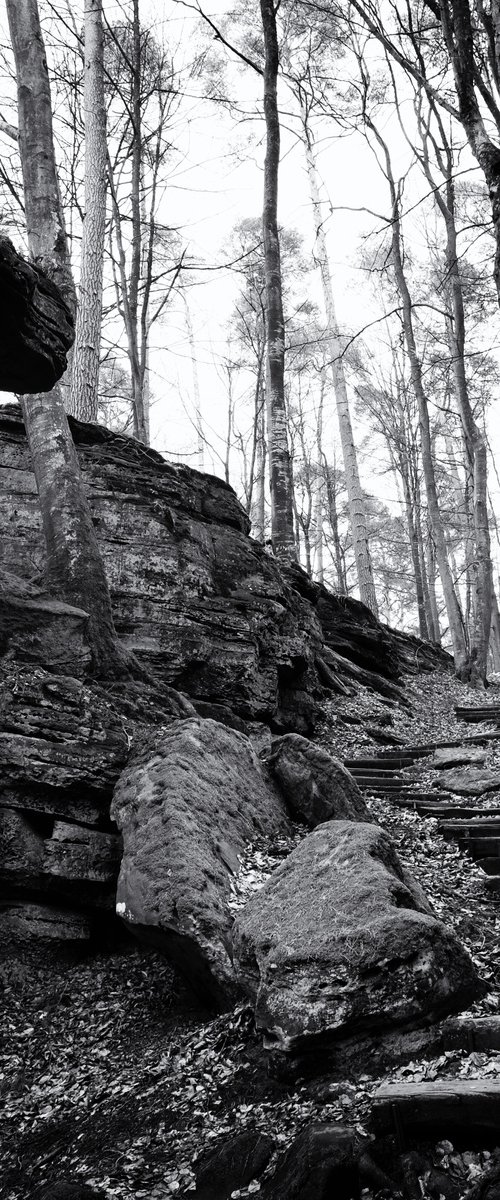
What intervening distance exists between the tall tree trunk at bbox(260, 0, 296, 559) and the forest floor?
7.79 meters

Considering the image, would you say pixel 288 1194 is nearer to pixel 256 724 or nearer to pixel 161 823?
pixel 161 823

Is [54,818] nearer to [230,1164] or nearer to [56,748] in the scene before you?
[56,748]

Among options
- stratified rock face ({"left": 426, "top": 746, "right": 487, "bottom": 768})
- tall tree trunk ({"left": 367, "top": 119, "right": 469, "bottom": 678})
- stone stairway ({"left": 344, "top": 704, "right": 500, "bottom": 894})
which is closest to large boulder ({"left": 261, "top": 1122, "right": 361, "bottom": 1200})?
stone stairway ({"left": 344, "top": 704, "right": 500, "bottom": 894})

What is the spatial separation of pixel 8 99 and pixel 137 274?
3841 mm

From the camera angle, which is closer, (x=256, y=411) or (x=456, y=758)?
(x=456, y=758)

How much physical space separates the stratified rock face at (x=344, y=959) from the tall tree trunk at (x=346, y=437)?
42.3 feet

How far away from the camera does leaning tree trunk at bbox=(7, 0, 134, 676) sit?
22.2ft

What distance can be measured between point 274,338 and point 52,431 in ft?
21.3

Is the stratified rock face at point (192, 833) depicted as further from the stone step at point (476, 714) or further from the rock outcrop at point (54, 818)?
the stone step at point (476, 714)

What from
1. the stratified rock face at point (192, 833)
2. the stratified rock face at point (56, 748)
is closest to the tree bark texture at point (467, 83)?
the stratified rock face at point (192, 833)

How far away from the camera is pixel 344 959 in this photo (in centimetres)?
309

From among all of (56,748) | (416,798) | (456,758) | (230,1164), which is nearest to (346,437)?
(456,758)

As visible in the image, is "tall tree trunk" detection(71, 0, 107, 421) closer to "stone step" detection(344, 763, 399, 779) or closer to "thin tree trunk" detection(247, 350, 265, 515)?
"stone step" detection(344, 763, 399, 779)

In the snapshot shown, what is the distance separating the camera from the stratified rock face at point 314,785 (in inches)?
211
